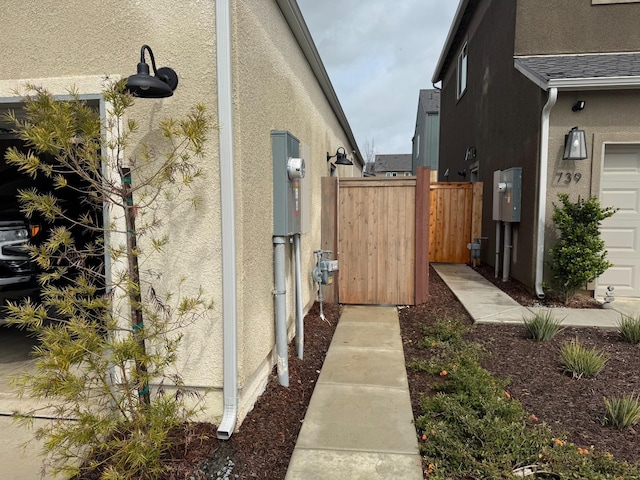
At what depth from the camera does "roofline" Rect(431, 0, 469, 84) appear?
37.2ft

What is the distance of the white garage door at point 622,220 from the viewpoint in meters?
6.39

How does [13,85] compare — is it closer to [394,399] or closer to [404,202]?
[394,399]

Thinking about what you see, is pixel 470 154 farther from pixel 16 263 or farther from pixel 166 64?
pixel 16 263

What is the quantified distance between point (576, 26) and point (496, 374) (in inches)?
264

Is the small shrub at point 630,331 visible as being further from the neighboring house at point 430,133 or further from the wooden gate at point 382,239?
the neighboring house at point 430,133

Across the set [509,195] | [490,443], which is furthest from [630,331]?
[509,195]

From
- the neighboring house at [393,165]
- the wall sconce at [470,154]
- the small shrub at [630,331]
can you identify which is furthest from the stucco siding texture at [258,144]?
the neighboring house at [393,165]

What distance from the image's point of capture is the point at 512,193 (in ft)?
24.2

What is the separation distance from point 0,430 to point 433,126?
26740mm

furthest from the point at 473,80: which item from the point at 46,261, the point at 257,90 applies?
the point at 46,261

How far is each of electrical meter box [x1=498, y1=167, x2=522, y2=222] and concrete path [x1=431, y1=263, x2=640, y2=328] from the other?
4.41 feet

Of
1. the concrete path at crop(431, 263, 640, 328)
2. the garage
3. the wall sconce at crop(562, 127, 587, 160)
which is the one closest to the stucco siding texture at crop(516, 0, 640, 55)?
the wall sconce at crop(562, 127, 587, 160)

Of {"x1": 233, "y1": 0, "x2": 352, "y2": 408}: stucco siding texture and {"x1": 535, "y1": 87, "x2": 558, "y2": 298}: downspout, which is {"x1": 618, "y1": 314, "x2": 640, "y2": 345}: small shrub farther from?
{"x1": 233, "y1": 0, "x2": 352, "y2": 408}: stucco siding texture

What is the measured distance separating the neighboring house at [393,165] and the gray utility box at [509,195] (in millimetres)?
34751
